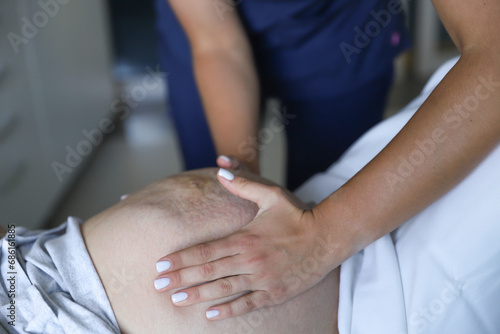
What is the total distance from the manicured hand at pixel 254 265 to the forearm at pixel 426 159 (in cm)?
4

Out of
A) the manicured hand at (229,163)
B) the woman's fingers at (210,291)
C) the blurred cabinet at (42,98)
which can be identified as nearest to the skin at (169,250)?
the woman's fingers at (210,291)

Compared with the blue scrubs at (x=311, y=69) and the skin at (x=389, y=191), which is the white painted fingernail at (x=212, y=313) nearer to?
the skin at (x=389, y=191)

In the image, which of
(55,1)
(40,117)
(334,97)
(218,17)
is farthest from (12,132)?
(334,97)

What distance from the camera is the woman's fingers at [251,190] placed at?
0.84m

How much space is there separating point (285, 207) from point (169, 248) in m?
0.18

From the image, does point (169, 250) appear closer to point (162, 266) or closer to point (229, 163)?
point (162, 266)

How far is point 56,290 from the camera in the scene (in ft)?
2.61

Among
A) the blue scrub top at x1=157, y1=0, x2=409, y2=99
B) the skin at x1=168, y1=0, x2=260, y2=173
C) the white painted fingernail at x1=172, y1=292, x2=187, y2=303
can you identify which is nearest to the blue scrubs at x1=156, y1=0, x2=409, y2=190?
the blue scrub top at x1=157, y1=0, x2=409, y2=99

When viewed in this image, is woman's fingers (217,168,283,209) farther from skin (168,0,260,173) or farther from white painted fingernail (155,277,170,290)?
skin (168,0,260,173)

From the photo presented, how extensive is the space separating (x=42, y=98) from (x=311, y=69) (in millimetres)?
1219

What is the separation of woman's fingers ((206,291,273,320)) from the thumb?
5.4 inches

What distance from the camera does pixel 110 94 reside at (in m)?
3.11

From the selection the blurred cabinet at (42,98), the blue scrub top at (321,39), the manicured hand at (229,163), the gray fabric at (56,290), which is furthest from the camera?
the blurred cabinet at (42,98)

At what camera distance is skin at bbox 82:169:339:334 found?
0.79 metres
